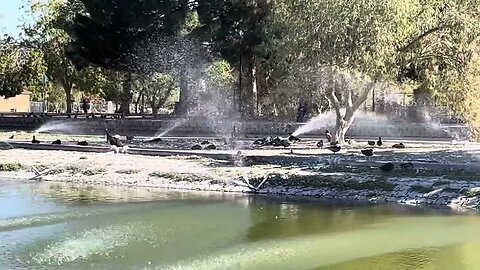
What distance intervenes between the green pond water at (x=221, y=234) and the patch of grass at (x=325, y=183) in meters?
1.76

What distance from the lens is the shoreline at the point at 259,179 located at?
24.3 metres

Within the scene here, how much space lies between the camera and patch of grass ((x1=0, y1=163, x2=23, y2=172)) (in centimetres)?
3156

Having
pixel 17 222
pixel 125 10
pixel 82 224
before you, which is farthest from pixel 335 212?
pixel 125 10

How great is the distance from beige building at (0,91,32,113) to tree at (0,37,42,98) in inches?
847

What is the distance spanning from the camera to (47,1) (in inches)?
2724

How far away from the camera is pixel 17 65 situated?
240 ft

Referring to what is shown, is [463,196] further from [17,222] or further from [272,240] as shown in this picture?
[17,222]

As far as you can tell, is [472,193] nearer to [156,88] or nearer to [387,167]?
[387,167]

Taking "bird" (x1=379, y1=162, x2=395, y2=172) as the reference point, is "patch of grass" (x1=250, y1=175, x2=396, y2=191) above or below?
below

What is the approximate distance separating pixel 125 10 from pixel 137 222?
32.6m

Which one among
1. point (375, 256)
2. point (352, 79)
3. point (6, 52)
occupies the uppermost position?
point (6, 52)

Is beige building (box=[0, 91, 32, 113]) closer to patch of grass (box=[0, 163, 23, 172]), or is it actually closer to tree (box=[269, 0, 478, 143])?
patch of grass (box=[0, 163, 23, 172])

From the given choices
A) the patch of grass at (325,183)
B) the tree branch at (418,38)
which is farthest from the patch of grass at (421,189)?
the tree branch at (418,38)

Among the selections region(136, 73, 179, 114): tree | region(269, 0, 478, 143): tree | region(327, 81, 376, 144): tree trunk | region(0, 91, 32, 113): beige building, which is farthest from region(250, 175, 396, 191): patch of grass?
region(0, 91, 32, 113): beige building
